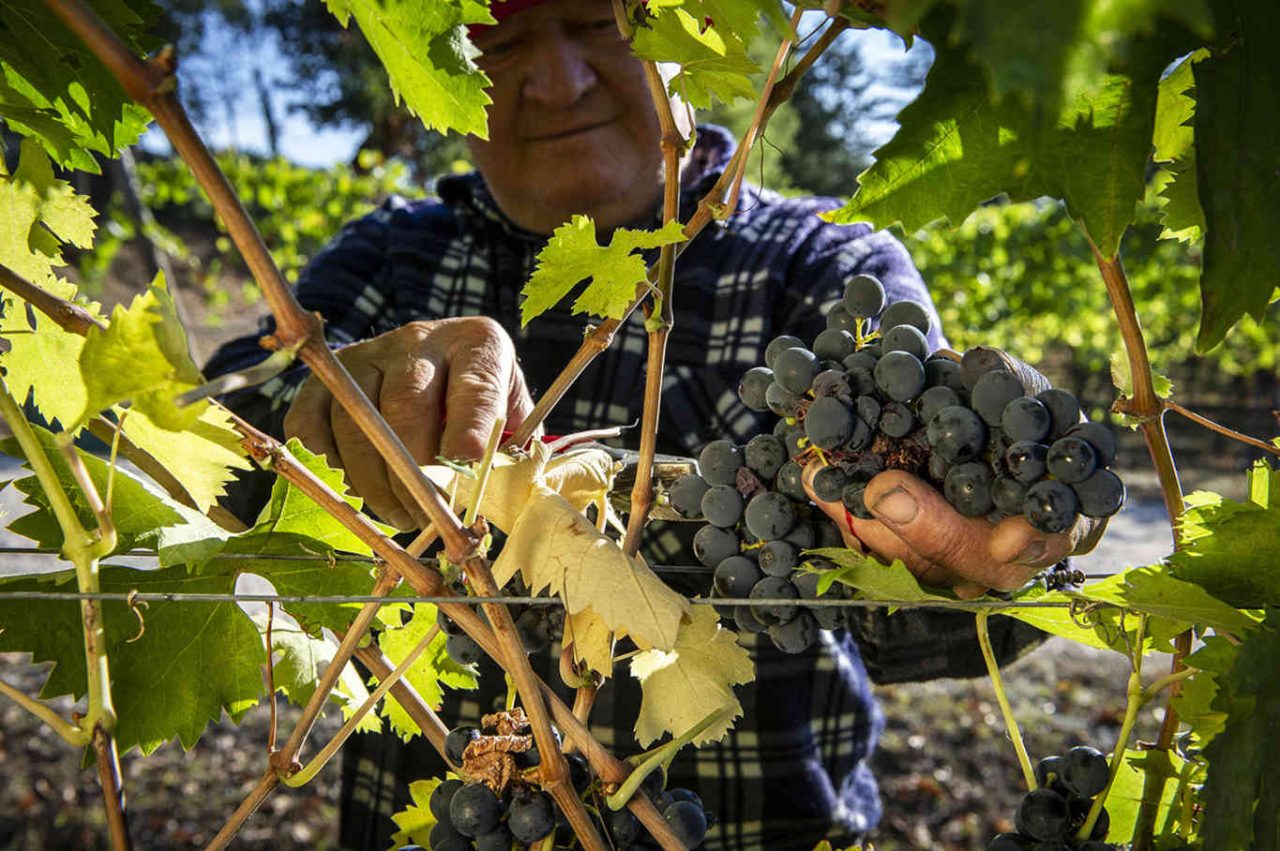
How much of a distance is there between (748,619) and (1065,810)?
8.2 inches

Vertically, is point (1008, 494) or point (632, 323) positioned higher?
point (632, 323)

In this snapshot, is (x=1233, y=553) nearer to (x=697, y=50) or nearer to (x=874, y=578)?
(x=874, y=578)

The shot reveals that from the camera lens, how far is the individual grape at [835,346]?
605 mm

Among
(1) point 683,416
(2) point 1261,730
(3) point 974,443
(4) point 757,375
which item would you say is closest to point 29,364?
(4) point 757,375

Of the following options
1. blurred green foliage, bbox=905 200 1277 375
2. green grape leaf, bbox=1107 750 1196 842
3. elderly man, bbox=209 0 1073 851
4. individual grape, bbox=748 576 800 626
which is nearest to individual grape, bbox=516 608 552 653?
individual grape, bbox=748 576 800 626

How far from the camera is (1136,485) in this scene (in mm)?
8047

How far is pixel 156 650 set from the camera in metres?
0.62

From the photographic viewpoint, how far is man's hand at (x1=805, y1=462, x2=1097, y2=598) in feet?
1.84

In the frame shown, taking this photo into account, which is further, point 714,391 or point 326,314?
point 326,314

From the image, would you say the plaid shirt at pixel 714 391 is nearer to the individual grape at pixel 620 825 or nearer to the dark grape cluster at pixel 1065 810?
the dark grape cluster at pixel 1065 810

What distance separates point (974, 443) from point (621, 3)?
31 cm

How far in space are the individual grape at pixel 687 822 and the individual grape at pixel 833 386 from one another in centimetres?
24

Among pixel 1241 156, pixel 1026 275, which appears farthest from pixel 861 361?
pixel 1026 275

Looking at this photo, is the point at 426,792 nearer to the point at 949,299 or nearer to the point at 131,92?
the point at 131,92
